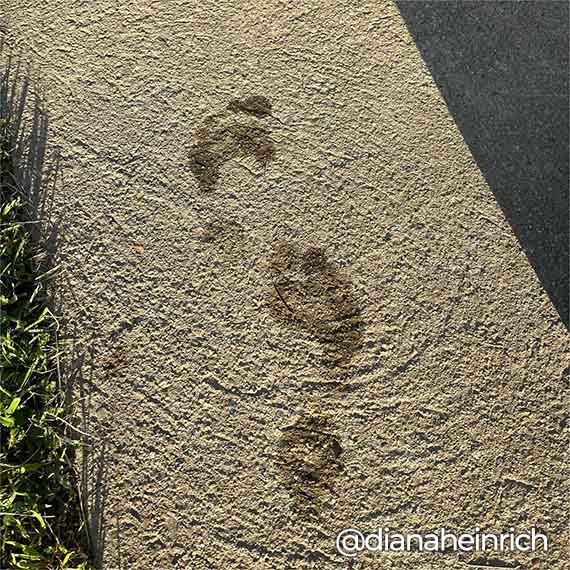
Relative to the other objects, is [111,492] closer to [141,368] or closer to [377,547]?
[141,368]

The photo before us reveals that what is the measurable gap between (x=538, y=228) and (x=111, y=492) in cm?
161

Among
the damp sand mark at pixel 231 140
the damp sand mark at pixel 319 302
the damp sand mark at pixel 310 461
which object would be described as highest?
the damp sand mark at pixel 231 140

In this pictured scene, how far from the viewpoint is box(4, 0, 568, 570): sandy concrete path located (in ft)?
6.66

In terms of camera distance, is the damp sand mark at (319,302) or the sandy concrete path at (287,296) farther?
the damp sand mark at (319,302)

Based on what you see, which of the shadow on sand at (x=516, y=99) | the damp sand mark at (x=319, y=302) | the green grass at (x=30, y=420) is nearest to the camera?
the green grass at (x=30, y=420)

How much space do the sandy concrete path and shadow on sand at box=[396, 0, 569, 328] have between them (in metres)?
0.07

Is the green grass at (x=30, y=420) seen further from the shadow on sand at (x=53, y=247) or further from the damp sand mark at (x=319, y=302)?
the damp sand mark at (x=319, y=302)

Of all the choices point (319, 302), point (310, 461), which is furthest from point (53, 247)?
point (310, 461)

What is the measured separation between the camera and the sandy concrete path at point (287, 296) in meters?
2.03

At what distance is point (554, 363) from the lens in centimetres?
223

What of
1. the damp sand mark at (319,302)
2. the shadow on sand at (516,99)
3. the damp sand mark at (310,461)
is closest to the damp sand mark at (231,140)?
the damp sand mark at (319,302)

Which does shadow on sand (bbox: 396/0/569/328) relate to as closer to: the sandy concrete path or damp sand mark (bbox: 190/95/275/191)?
the sandy concrete path

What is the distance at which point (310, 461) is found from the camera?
81.4 inches

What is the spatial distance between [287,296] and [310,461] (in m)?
0.52
